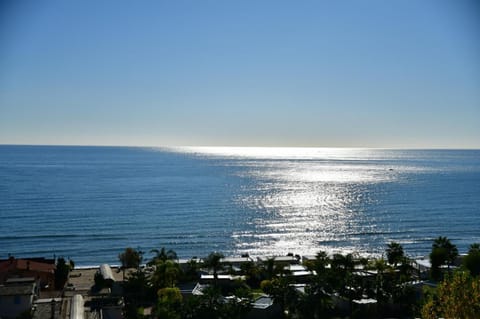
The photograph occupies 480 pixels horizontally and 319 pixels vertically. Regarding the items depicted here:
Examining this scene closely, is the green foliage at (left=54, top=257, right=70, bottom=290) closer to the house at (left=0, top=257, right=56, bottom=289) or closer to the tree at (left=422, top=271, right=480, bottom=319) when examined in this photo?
the house at (left=0, top=257, right=56, bottom=289)

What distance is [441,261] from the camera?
35.3 metres

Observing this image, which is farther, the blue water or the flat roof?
the blue water

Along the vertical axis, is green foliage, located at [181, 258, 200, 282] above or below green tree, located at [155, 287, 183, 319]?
below

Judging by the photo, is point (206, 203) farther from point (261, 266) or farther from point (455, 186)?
point (455, 186)

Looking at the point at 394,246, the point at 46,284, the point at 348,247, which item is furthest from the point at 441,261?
the point at 46,284

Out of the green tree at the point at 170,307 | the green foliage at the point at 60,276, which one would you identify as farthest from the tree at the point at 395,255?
the green foliage at the point at 60,276

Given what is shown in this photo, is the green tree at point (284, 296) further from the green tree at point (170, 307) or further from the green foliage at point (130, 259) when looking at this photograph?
the green foliage at point (130, 259)

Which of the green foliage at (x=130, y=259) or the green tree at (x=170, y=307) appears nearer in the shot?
the green tree at (x=170, y=307)

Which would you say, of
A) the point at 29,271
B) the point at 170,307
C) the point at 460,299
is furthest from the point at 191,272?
the point at 460,299

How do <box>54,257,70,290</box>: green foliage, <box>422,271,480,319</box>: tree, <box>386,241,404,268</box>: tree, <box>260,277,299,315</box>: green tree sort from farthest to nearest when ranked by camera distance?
<box>386,241,404,268</box>: tree < <box>54,257,70,290</box>: green foliage < <box>260,277,299,315</box>: green tree < <box>422,271,480,319</box>: tree

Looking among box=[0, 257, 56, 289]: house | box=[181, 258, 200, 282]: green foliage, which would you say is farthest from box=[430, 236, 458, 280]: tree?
box=[0, 257, 56, 289]: house

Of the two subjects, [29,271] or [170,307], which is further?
[29,271]

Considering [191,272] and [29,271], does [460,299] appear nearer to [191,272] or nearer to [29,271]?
[191,272]

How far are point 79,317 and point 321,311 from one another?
13613 millimetres
